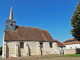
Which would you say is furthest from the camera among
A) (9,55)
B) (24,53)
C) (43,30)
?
(43,30)

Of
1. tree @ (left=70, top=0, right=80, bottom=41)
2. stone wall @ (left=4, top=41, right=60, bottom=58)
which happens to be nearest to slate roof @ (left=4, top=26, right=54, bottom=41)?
stone wall @ (left=4, top=41, right=60, bottom=58)

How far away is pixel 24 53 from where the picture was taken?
24.7m

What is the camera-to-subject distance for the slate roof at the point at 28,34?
25103 mm

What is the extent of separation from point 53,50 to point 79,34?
1031 centimetres

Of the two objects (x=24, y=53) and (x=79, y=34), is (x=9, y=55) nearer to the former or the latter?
(x=24, y=53)

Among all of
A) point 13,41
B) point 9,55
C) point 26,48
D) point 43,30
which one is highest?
point 43,30

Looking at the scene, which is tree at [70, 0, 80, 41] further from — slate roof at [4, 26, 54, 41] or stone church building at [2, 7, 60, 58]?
slate roof at [4, 26, 54, 41]

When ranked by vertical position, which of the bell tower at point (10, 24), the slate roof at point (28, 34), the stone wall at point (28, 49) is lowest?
the stone wall at point (28, 49)

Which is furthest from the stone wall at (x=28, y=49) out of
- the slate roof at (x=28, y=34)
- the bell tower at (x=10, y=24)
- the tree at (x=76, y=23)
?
the tree at (x=76, y=23)

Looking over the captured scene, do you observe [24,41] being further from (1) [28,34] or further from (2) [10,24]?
(2) [10,24]

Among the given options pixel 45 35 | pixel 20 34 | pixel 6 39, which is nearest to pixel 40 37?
pixel 45 35

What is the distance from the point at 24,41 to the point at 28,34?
9.78 feet

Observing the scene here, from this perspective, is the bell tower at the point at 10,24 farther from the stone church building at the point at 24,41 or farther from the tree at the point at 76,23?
the tree at the point at 76,23

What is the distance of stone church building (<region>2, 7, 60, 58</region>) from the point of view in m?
23.6
